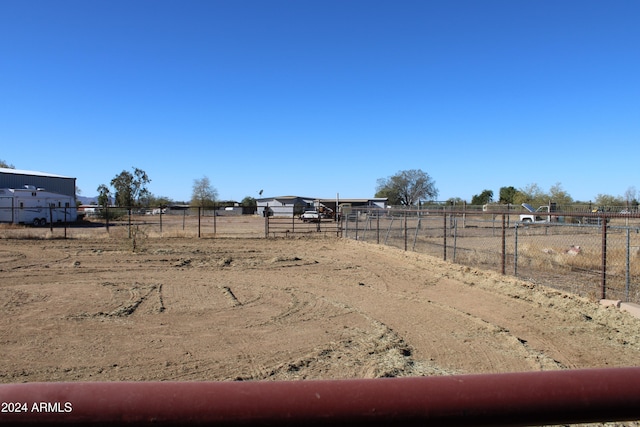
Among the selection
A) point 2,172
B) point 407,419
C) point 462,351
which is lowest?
point 462,351

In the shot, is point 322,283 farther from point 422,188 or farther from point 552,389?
point 422,188

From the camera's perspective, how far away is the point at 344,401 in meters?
1.11

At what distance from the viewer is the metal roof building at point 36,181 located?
50094 mm

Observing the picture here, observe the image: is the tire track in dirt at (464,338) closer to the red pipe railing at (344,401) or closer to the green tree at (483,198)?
the red pipe railing at (344,401)

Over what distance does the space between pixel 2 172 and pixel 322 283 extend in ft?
164

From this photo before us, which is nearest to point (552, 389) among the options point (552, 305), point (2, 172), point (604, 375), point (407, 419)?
point (604, 375)

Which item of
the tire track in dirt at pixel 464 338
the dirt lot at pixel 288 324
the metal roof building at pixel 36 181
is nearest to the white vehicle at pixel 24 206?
the metal roof building at pixel 36 181

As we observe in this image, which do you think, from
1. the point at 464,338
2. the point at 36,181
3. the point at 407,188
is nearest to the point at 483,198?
the point at 407,188

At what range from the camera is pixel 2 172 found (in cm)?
4959

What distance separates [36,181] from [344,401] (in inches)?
2454

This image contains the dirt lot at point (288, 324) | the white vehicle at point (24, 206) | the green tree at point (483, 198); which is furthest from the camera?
the green tree at point (483, 198)

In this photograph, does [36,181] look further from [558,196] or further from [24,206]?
[558,196]

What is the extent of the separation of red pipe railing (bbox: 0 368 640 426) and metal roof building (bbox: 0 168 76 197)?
2285 inches

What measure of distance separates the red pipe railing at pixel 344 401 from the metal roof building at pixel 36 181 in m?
58.0
